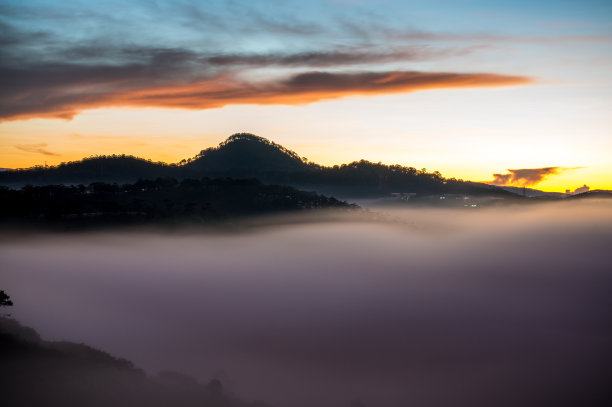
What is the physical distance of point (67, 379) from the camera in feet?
203

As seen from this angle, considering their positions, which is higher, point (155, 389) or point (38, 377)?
point (38, 377)

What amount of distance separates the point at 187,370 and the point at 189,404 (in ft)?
354

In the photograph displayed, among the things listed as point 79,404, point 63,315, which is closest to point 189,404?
point 79,404

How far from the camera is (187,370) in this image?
18075 cm

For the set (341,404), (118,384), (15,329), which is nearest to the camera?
(118,384)

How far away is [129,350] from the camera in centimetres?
18000

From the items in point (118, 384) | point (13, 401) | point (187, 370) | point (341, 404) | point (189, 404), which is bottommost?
point (341, 404)

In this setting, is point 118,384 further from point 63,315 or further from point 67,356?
point 63,315

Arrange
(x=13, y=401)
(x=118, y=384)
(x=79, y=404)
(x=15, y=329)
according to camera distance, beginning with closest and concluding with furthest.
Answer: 1. (x=13, y=401)
2. (x=79, y=404)
3. (x=118, y=384)
4. (x=15, y=329)

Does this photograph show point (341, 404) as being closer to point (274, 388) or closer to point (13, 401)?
point (274, 388)

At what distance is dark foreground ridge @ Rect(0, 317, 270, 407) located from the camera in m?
54.8

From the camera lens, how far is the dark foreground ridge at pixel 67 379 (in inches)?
2158

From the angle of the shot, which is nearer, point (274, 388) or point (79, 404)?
point (79, 404)

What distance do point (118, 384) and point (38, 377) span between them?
45.3 ft
